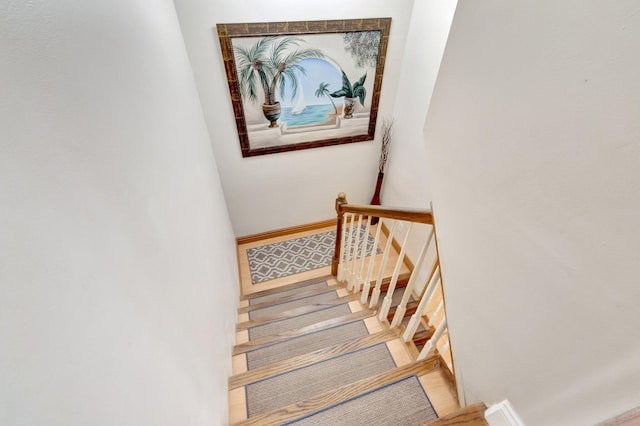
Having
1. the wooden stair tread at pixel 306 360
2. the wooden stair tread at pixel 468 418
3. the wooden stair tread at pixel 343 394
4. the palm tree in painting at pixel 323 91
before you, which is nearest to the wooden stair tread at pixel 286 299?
the wooden stair tread at pixel 306 360

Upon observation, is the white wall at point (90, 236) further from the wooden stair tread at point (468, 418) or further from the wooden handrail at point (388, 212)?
the wooden handrail at point (388, 212)

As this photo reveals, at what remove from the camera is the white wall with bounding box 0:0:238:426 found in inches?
14.8

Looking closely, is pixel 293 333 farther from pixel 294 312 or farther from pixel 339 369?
pixel 339 369

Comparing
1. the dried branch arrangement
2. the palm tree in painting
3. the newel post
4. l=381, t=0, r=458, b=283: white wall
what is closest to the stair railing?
the newel post

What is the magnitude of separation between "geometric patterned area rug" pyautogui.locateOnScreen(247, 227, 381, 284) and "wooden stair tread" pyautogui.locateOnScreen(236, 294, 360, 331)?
92cm

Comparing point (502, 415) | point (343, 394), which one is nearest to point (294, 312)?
point (343, 394)

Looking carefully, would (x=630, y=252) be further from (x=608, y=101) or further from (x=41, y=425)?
(x=41, y=425)

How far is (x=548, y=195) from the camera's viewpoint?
522 mm

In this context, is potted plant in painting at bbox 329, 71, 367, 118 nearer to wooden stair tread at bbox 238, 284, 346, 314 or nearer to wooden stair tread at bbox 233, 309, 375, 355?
wooden stair tread at bbox 238, 284, 346, 314

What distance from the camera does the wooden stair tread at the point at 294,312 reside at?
2.17 meters

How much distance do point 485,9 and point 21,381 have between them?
3.44ft

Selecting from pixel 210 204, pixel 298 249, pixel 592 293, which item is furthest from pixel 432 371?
pixel 298 249

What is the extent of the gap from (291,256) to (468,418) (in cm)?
268

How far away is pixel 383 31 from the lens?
7.68 ft
